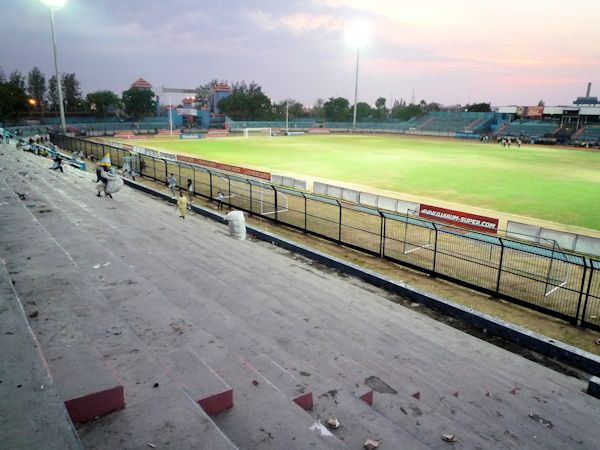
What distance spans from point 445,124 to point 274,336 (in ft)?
386

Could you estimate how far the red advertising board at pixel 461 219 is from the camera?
17.7m

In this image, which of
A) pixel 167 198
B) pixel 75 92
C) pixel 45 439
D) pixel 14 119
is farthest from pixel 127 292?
pixel 75 92

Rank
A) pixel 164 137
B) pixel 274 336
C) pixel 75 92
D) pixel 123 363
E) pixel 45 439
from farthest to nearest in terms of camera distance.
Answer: pixel 75 92 < pixel 164 137 < pixel 274 336 < pixel 123 363 < pixel 45 439

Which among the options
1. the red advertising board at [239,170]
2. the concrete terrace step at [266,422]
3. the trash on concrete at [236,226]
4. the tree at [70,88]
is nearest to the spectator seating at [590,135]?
the red advertising board at [239,170]

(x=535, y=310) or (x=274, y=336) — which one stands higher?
(x=274, y=336)

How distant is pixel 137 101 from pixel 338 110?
65.8 m

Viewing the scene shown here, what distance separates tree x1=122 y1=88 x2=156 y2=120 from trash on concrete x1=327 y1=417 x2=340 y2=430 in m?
122

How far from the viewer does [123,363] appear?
4.91m

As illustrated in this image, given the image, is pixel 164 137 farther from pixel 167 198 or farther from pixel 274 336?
pixel 274 336

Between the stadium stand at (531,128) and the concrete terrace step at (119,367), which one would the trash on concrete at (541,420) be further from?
the stadium stand at (531,128)

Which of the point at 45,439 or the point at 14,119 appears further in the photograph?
the point at 14,119

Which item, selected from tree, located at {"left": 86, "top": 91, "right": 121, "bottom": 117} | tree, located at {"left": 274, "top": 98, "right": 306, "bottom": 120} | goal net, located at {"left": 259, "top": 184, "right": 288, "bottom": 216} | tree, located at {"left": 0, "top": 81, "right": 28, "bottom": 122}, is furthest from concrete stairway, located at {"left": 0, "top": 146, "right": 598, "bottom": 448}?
tree, located at {"left": 274, "top": 98, "right": 306, "bottom": 120}

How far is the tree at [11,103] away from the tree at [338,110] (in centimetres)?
9011

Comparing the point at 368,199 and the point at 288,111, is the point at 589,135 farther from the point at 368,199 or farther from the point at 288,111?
the point at 288,111
